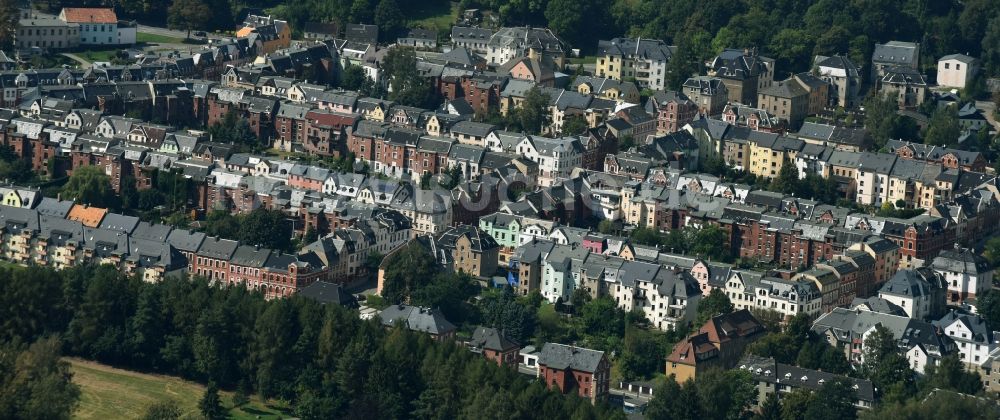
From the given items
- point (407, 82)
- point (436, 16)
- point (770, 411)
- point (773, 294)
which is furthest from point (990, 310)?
point (436, 16)

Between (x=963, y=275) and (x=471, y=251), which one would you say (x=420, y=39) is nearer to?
(x=471, y=251)

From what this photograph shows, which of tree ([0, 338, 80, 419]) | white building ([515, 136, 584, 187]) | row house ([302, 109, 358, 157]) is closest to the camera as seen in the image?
tree ([0, 338, 80, 419])

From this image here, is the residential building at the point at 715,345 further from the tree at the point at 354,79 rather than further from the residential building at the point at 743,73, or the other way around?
the tree at the point at 354,79

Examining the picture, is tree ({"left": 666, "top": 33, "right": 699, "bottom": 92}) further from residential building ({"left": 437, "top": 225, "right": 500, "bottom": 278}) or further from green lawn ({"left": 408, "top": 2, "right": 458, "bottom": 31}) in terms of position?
residential building ({"left": 437, "top": 225, "right": 500, "bottom": 278})

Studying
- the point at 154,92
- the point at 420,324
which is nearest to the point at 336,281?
the point at 420,324

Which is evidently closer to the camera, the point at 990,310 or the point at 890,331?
the point at 890,331

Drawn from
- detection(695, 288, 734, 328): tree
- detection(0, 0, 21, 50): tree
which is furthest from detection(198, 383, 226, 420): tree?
detection(0, 0, 21, 50): tree

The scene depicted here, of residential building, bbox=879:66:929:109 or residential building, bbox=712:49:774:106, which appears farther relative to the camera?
residential building, bbox=712:49:774:106
